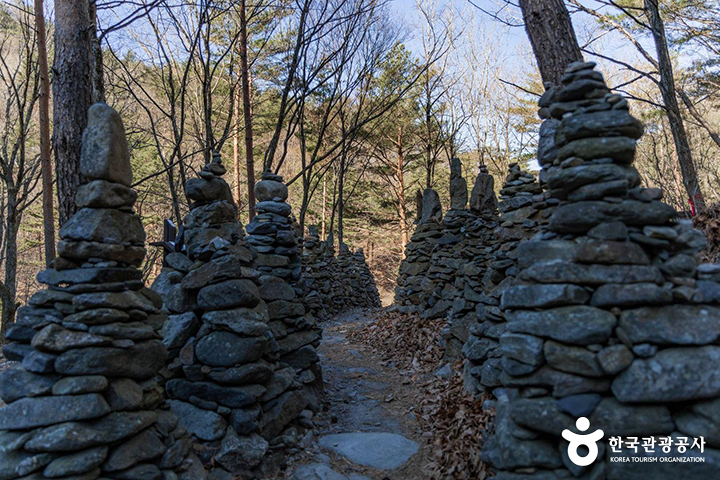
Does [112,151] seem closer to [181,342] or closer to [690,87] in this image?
[181,342]

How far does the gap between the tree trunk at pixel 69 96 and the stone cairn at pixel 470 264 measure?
5.67 metres

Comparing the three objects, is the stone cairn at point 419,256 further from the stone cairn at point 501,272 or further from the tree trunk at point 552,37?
the tree trunk at point 552,37

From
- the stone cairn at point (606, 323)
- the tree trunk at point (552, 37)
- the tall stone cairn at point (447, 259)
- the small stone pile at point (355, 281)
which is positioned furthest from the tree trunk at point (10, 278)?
the tree trunk at point (552, 37)

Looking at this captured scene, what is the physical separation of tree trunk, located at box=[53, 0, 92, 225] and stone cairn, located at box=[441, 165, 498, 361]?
567 cm

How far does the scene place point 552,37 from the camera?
534 centimetres

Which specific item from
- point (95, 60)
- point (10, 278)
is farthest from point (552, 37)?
point (10, 278)

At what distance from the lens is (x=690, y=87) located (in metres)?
15.0

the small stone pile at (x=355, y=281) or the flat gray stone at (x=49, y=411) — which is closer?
the flat gray stone at (x=49, y=411)

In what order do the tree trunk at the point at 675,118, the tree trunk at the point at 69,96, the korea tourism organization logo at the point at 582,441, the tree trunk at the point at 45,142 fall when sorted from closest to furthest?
the korea tourism organization logo at the point at 582,441 → the tree trunk at the point at 69,96 → the tree trunk at the point at 45,142 → the tree trunk at the point at 675,118

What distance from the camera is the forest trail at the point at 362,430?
14.3ft

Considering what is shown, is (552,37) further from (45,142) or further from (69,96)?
(45,142)

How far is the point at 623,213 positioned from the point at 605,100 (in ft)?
2.67

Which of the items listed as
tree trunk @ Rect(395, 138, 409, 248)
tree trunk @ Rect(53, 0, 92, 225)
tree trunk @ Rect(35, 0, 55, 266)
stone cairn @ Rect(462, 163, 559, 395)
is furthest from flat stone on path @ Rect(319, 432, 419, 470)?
tree trunk @ Rect(395, 138, 409, 248)

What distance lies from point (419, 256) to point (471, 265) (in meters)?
3.66
